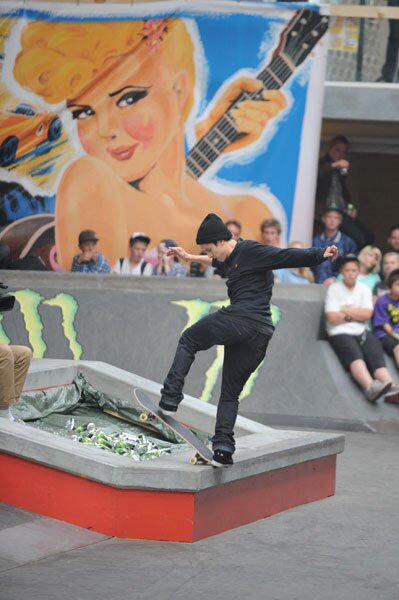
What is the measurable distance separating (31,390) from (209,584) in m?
3.40

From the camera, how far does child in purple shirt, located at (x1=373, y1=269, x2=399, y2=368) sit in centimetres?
1258

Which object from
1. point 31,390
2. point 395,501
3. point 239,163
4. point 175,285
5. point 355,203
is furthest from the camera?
point 355,203

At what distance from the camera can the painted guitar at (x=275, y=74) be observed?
13.8 metres

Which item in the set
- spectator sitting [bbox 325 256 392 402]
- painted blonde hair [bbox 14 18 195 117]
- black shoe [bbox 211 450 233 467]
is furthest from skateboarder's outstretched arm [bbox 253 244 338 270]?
painted blonde hair [bbox 14 18 195 117]

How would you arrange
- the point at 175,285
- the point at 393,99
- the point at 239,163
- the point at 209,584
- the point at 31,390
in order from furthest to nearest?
the point at 393,99
the point at 239,163
the point at 175,285
the point at 31,390
the point at 209,584

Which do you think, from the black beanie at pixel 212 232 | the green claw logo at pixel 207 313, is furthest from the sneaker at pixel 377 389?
the black beanie at pixel 212 232

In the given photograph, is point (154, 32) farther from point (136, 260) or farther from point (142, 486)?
point (142, 486)

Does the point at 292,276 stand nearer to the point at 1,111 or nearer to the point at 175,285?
the point at 175,285

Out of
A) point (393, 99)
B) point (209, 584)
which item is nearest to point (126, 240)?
point (393, 99)

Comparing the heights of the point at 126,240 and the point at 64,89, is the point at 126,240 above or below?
below

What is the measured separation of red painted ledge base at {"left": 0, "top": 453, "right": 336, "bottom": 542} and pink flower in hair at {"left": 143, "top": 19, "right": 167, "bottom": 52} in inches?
298

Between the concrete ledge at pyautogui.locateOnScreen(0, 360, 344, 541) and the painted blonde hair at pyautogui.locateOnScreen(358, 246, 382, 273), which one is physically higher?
the painted blonde hair at pyautogui.locateOnScreen(358, 246, 382, 273)

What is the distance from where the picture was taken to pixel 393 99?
1501 cm

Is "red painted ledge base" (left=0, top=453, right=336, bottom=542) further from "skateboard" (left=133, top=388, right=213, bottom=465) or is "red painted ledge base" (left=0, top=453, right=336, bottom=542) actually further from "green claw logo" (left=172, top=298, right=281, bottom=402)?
"green claw logo" (left=172, top=298, right=281, bottom=402)
